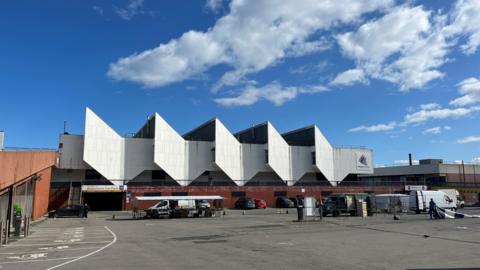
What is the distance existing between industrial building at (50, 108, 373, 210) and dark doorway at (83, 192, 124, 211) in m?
0.12

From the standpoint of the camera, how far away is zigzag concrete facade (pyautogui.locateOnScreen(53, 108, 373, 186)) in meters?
56.8

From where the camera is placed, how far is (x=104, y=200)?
5656 cm

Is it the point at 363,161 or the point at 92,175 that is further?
the point at 363,161

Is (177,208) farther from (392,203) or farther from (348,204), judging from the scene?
(392,203)

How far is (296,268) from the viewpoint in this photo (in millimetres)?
11125

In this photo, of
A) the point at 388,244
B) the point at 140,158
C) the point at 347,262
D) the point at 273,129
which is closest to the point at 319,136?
the point at 273,129

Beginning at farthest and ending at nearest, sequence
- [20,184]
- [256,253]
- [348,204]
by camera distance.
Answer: [348,204] < [20,184] < [256,253]

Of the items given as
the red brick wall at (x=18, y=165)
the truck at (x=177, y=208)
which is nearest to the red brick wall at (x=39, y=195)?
the red brick wall at (x=18, y=165)

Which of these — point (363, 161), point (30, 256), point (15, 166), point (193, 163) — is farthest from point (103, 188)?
point (363, 161)

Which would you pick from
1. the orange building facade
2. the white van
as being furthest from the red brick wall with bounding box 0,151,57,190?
the white van

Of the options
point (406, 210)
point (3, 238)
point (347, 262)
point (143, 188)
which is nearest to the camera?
point (347, 262)

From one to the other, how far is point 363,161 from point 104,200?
45.0 metres

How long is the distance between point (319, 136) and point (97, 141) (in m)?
36.2

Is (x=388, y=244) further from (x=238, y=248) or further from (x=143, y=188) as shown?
(x=143, y=188)
